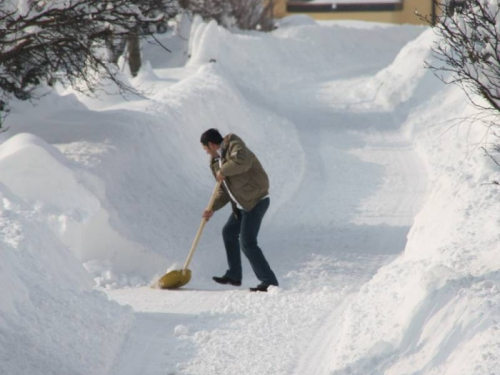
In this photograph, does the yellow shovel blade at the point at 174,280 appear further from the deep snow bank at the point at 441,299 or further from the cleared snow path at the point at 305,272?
the deep snow bank at the point at 441,299

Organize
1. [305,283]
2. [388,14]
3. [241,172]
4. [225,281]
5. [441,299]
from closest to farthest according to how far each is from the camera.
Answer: [441,299] → [241,172] → [225,281] → [305,283] → [388,14]

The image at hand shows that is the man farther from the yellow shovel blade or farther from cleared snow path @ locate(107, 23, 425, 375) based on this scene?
the yellow shovel blade

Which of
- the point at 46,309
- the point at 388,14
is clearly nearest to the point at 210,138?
the point at 46,309

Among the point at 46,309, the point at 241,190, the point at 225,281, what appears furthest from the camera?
the point at 225,281

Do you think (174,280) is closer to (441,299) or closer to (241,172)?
(241,172)

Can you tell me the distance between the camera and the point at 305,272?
36.1 ft

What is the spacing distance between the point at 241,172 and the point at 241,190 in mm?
252

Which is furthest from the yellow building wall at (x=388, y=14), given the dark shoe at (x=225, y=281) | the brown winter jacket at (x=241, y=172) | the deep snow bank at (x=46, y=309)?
the deep snow bank at (x=46, y=309)

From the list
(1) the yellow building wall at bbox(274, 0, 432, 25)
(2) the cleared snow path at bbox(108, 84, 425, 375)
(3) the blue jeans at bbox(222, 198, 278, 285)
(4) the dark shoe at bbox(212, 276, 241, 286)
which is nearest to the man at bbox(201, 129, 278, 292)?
(3) the blue jeans at bbox(222, 198, 278, 285)

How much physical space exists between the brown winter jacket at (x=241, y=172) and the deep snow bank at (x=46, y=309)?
6.09ft

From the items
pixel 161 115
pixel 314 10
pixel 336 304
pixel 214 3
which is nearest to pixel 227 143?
pixel 336 304

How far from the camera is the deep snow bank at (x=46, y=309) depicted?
6.23 m

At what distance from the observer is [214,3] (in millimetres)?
34188

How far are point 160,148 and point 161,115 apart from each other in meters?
1.09
